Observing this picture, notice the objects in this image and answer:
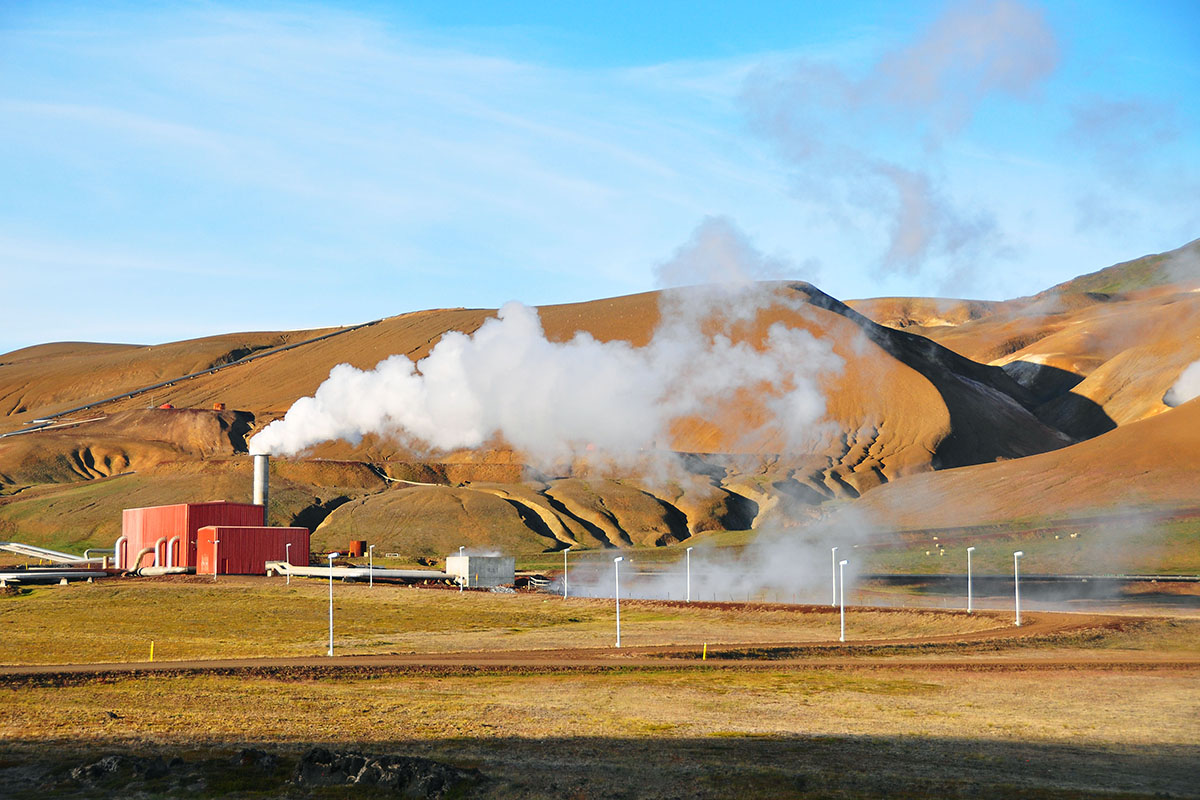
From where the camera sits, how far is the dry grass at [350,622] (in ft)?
203

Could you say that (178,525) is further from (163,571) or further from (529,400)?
(529,400)

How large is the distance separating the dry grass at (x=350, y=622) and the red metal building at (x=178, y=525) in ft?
40.9

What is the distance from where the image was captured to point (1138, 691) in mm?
43156

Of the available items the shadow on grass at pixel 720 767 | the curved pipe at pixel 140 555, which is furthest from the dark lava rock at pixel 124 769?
the curved pipe at pixel 140 555

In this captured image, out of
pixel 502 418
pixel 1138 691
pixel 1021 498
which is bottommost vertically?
pixel 1138 691

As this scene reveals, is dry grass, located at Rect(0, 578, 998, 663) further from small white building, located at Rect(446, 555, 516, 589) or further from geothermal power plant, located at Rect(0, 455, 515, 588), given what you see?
small white building, located at Rect(446, 555, 516, 589)

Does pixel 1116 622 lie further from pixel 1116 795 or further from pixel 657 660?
pixel 1116 795

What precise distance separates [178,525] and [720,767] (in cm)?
9552

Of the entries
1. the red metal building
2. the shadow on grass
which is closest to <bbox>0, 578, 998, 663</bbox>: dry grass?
the red metal building

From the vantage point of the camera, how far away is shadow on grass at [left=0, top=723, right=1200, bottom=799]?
26.5 m

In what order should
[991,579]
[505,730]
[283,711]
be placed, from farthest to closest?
[991,579] < [283,711] < [505,730]

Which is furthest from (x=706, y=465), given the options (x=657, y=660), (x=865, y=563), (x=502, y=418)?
(x=657, y=660)

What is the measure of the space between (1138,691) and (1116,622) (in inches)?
948

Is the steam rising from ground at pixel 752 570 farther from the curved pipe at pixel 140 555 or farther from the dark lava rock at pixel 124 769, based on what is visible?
the dark lava rock at pixel 124 769
